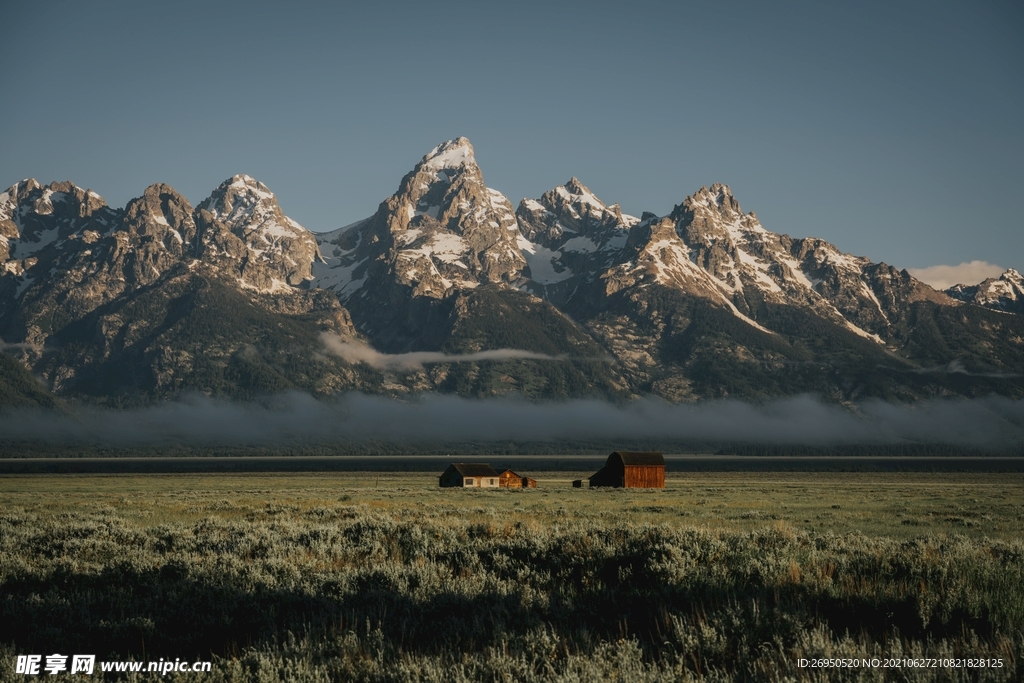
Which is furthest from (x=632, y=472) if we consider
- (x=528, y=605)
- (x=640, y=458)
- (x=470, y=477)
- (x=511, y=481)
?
(x=528, y=605)

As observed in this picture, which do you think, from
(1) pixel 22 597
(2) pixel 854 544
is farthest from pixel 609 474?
(1) pixel 22 597

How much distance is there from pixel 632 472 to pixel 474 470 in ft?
58.0

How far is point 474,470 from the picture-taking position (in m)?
89.9

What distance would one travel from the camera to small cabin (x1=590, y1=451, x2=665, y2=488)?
81.6m

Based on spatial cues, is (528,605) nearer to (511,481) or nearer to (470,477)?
(470,477)

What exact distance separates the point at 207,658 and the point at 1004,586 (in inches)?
455

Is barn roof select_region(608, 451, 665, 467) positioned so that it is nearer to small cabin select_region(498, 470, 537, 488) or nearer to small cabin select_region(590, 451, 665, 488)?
small cabin select_region(590, 451, 665, 488)

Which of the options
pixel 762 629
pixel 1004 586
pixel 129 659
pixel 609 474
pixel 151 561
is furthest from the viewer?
pixel 609 474

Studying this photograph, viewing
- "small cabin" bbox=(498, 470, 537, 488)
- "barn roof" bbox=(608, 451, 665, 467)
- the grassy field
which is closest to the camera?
the grassy field

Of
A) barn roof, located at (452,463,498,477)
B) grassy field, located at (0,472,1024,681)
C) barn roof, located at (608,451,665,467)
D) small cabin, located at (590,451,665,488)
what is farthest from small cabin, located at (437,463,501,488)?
grassy field, located at (0,472,1024,681)

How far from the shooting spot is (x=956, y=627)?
10789mm

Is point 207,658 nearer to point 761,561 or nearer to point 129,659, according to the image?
point 129,659

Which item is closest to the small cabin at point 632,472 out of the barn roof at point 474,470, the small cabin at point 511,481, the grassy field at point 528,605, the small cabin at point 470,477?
the small cabin at point 511,481

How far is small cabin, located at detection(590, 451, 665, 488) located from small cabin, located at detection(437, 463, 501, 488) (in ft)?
39.5
